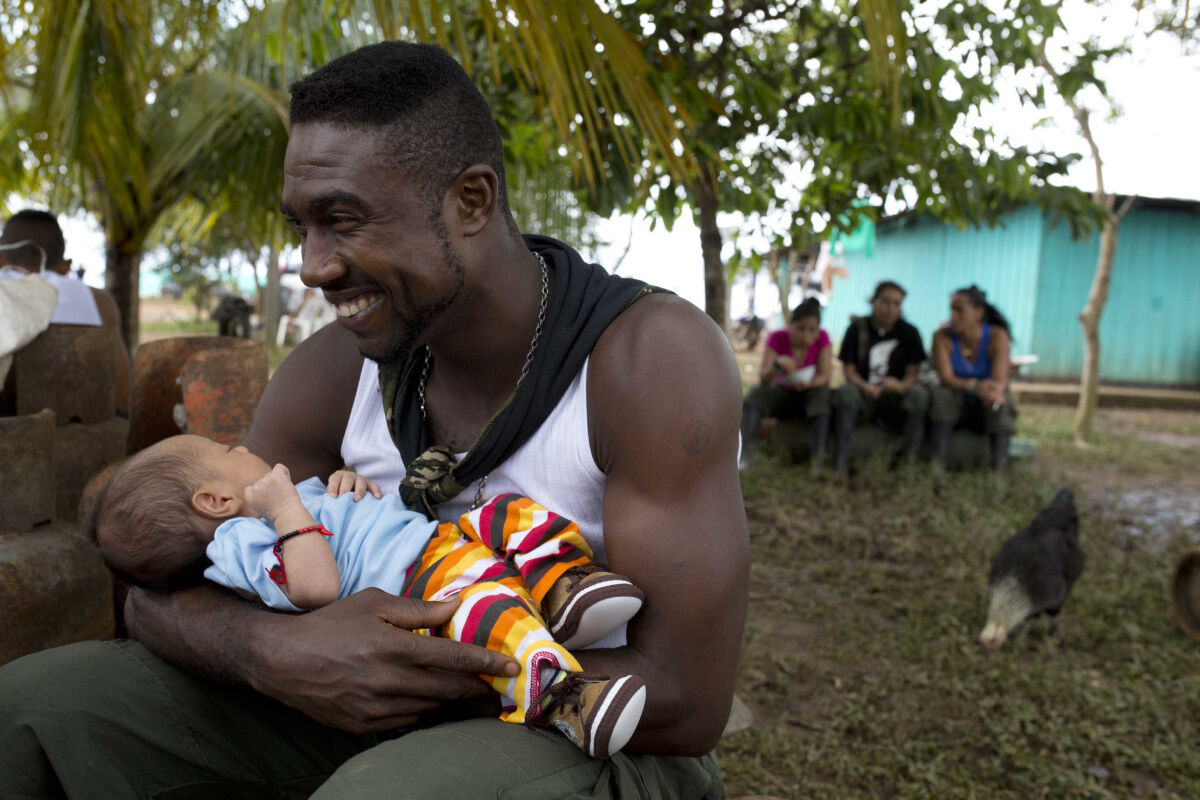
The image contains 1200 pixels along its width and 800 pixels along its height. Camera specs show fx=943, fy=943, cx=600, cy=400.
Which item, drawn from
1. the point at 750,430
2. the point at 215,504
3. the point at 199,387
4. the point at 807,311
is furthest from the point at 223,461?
the point at 807,311

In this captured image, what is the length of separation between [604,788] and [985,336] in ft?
20.3

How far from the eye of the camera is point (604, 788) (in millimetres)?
1405

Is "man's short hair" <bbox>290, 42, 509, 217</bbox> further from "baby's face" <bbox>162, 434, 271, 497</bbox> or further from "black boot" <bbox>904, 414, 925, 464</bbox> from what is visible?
"black boot" <bbox>904, 414, 925, 464</bbox>

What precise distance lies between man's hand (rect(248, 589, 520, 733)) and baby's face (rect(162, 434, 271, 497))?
0.37 meters

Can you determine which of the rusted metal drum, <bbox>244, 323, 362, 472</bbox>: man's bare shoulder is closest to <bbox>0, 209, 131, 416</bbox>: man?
the rusted metal drum

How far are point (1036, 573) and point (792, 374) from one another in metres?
3.42

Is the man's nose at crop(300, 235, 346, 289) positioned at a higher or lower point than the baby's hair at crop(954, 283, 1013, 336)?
lower

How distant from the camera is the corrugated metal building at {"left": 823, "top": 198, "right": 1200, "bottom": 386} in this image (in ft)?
42.4

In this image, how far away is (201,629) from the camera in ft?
5.33

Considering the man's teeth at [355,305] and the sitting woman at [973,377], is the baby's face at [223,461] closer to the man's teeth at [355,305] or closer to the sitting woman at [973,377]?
the man's teeth at [355,305]

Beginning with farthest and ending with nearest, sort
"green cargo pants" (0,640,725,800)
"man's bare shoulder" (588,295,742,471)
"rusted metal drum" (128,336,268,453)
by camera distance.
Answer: "rusted metal drum" (128,336,268,453), "man's bare shoulder" (588,295,742,471), "green cargo pants" (0,640,725,800)

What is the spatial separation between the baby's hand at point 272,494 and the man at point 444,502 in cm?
17

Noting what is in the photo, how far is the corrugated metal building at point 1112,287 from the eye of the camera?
12914 mm

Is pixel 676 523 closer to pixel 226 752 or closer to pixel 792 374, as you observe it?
pixel 226 752
